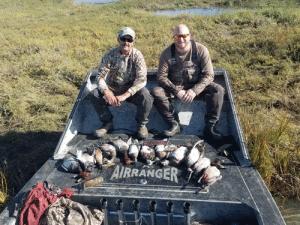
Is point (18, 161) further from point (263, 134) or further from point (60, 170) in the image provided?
point (263, 134)

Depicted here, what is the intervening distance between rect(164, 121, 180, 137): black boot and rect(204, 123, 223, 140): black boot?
447 millimetres

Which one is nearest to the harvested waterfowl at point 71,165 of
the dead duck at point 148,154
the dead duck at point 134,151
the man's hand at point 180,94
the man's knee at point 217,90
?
the dead duck at point 134,151

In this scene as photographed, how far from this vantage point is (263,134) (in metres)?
3.78

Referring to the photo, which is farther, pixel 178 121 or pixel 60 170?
pixel 178 121

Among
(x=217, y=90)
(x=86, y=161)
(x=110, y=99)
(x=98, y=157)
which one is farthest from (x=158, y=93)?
(x=86, y=161)

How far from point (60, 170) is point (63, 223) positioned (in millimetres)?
854

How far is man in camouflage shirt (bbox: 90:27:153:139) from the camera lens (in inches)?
144

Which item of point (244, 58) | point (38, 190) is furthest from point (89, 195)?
point (244, 58)

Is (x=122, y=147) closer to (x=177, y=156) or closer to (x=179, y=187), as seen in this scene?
(x=177, y=156)

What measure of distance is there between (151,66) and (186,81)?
4.01 meters

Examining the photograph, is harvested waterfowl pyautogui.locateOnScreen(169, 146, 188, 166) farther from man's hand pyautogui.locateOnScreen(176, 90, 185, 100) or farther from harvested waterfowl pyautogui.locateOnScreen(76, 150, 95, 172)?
harvested waterfowl pyautogui.locateOnScreen(76, 150, 95, 172)

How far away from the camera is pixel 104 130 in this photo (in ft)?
12.8

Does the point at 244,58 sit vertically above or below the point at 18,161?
above

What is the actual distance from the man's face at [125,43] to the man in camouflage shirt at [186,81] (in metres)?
0.57
